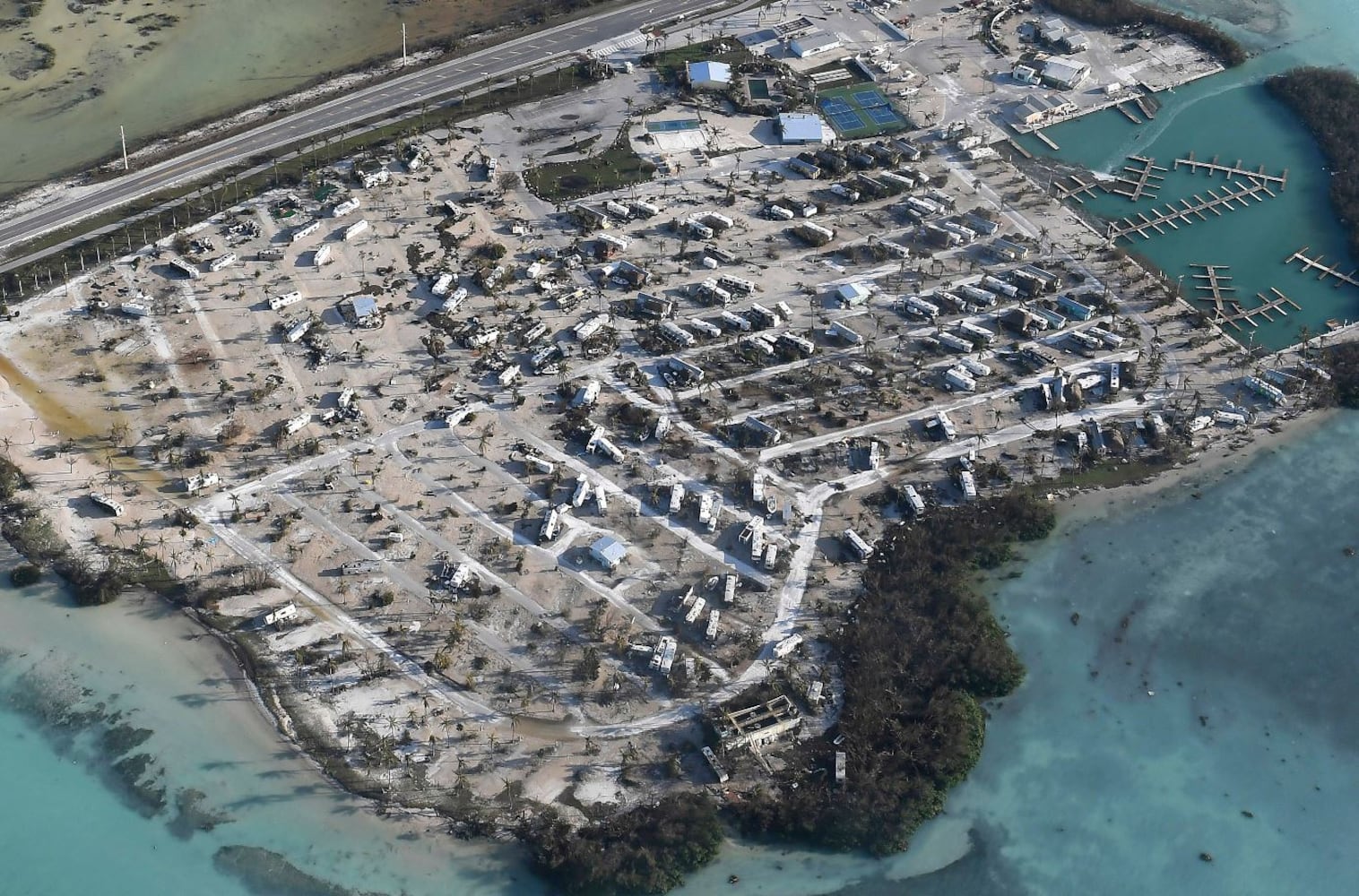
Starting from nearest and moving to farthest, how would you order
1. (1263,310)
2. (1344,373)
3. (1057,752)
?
1. (1057,752)
2. (1344,373)
3. (1263,310)

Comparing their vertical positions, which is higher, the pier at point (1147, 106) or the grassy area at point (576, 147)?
the pier at point (1147, 106)

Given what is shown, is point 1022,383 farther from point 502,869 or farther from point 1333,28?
point 1333,28

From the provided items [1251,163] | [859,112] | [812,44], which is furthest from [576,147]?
[1251,163]

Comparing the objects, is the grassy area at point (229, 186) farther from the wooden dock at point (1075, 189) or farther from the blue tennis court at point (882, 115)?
the wooden dock at point (1075, 189)

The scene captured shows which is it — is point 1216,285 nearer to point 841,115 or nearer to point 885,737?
point 841,115

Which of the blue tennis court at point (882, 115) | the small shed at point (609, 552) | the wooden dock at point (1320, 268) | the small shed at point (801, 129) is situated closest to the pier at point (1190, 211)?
the wooden dock at point (1320, 268)

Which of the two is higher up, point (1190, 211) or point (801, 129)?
point (801, 129)
